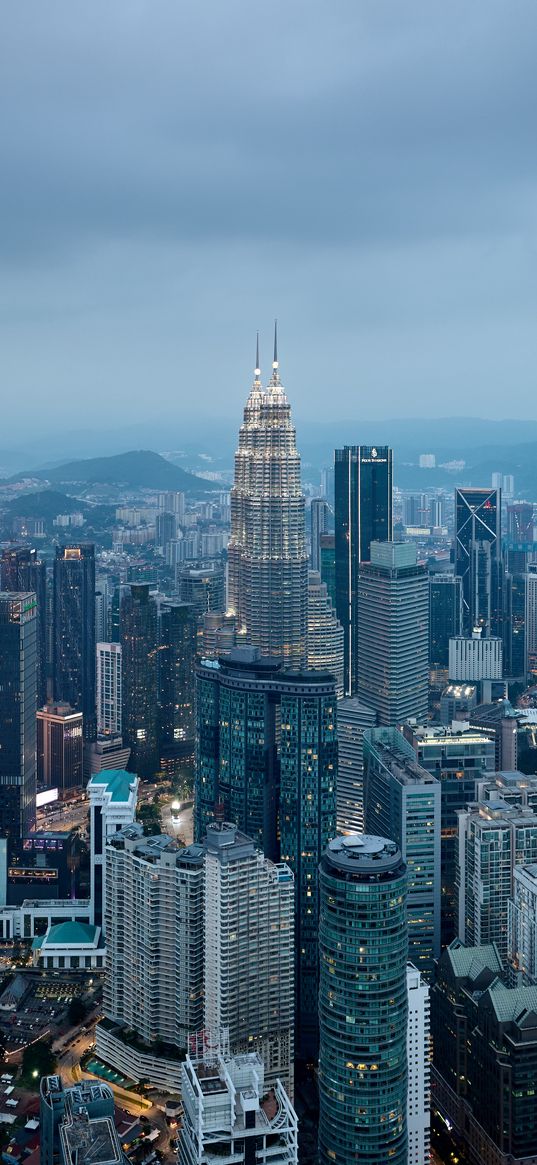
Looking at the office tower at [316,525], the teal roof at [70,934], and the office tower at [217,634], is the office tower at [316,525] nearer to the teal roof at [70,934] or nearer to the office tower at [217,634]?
the office tower at [217,634]

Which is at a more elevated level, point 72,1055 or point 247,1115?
point 247,1115

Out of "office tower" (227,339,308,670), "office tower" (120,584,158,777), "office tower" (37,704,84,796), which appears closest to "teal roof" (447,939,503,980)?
"office tower" (227,339,308,670)

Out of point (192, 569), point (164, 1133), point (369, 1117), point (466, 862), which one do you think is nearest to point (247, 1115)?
point (369, 1117)

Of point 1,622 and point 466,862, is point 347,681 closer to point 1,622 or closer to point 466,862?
point 1,622

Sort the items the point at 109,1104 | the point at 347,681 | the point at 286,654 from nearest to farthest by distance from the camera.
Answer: the point at 109,1104 → the point at 286,654 → the point at 347,681

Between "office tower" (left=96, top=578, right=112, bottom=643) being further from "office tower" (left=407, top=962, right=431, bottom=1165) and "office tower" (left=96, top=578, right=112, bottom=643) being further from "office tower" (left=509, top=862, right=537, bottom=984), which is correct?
"office tower" (left=407, top=962, right=431, bottom=1165)

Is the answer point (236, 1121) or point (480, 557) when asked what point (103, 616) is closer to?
point (480, 557)
